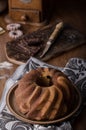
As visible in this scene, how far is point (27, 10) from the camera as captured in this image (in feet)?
4.23

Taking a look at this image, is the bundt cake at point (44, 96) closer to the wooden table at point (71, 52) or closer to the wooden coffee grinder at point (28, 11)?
the wooden table at point (71, 52)

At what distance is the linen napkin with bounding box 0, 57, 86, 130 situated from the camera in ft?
2.73

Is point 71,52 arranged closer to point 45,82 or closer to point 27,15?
point 27,15

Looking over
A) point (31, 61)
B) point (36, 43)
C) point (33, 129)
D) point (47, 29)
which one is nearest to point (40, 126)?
point (33, 129)

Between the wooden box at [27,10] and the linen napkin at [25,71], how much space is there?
282 mm

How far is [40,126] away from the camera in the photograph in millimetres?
822

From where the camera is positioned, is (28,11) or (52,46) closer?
(52,46)

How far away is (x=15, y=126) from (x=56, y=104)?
108 millimetres

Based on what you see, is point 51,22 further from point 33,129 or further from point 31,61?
point 33,129

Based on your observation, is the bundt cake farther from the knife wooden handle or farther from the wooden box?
the wooden box

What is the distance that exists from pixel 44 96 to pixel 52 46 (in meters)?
0.38

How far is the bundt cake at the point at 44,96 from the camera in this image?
807 millimetres

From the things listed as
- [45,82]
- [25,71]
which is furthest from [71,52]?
[45,82]

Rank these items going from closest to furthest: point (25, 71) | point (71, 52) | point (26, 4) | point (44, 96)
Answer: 1. point (44, 96)
2. point (25, 71)
3. point (71, 52)
4. point (26, 4)
